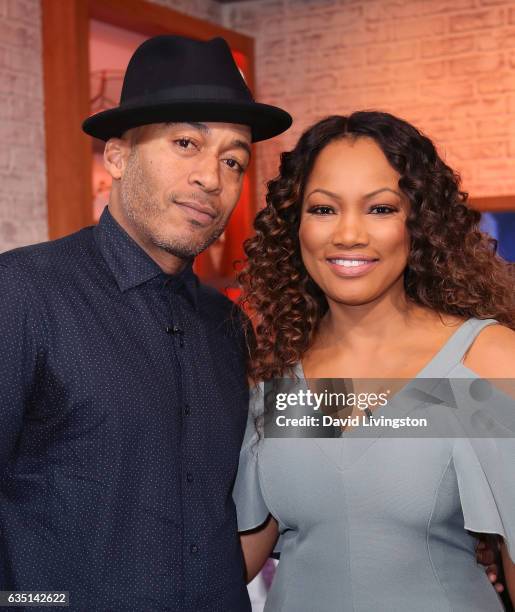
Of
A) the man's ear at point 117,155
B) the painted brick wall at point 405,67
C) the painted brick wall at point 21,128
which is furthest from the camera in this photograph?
the painted brick wall at point 405,67

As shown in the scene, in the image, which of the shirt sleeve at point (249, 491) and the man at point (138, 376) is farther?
the shirt sleeve at point (249, 491)

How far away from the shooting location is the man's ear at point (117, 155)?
6.66 feet

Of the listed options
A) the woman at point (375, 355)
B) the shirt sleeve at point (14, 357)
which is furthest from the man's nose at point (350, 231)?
the shirt sleeve at point (14, 357)

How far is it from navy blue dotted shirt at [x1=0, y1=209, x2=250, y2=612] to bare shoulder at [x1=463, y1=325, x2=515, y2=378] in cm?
58

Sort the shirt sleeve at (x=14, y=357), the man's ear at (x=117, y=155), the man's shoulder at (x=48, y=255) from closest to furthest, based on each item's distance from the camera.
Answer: the shirt sleeve at (x=14, y=357) → the man's shoulder at (x=48, y=255) → the man's ear at (x=117, y=155)

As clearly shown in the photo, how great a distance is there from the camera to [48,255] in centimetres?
187

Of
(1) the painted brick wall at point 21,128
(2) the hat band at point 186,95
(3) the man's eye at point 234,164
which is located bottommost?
(3) the man's eye at point 234,164

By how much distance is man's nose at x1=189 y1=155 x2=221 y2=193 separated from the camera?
193cm

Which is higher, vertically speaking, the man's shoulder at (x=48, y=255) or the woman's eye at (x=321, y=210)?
the woman's eye at (x=321, y=210)

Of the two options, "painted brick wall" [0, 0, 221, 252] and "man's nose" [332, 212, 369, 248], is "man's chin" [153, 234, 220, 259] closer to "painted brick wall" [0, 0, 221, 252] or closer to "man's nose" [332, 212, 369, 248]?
"man's nose" [332, 212, 369, 248]

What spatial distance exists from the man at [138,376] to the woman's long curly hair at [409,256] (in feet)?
0.41

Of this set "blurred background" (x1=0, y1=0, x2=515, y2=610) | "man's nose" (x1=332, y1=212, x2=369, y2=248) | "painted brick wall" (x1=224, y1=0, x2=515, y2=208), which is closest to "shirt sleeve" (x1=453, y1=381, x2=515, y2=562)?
"man's nose" (x1=332, y1=212, x2=369, y2=248)

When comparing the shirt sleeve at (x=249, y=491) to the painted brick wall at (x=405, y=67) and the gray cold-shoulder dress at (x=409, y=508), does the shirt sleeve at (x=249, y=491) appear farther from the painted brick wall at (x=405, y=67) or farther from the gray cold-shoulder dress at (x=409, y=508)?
the painted brick wall at (x=405, y=67)

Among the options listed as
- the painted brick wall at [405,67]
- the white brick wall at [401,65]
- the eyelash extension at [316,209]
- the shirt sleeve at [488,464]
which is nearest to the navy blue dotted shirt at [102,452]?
the eyelash extension at [316,209]
